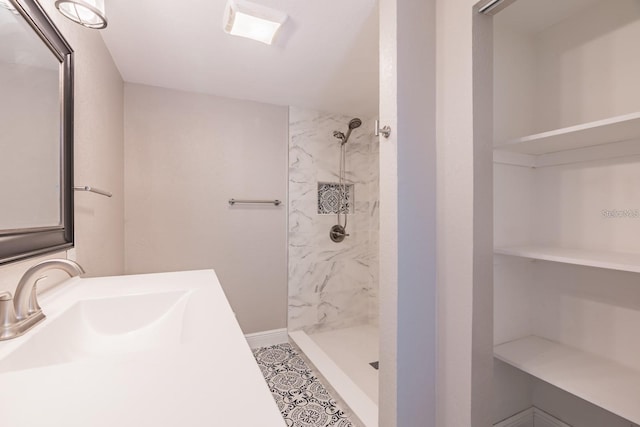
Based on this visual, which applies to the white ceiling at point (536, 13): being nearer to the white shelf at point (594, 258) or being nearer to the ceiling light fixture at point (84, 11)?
the white shelf at point (594, 258)

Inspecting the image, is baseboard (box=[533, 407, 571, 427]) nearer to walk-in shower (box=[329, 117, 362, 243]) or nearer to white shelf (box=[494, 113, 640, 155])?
white shelf (box=[494, 113, 640, 155])

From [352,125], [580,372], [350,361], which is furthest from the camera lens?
[352,125]

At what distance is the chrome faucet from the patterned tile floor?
4.56 feet

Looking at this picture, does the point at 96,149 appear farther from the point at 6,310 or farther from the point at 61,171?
the point at 6,310

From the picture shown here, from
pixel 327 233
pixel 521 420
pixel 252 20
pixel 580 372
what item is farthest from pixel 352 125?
pixel 521 420

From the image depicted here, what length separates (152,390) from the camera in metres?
0.43

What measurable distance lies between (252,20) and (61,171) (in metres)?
1.07

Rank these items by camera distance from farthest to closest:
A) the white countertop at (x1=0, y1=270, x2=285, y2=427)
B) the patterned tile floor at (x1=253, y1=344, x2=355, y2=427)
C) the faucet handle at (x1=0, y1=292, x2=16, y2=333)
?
the patterned tile floor at (x1=253, y1=344, x2=355, y2=427)
the faucet handle at (x1=0, y1=292, x2=16, y2=333)
the white countertop at (x1=0, y1=270, x2=285, y2=427)

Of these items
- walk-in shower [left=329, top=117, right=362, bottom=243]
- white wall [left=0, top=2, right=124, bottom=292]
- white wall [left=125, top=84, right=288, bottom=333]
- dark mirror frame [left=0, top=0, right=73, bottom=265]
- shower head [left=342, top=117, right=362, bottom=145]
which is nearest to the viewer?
dark mirror frame [left=0, top=0, right=73, bottom=265]

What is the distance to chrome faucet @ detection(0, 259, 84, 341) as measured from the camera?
0.60 m

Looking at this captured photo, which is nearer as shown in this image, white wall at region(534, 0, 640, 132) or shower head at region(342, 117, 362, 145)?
white wall at region(534, 0, 640, 132)

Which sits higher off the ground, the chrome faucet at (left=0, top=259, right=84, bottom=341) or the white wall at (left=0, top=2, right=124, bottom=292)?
the white wall at (left=0, top=2, right=124, bottom=292)

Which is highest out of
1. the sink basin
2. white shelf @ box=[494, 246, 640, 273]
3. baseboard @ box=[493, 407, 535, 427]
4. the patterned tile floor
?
white shelf @ box=[494, 246, 640, 273]

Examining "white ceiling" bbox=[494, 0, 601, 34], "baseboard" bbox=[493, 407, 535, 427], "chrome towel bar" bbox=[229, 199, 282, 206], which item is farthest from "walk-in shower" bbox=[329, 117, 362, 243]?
"baseboard" bbox=[493, 407, 535, 427]
